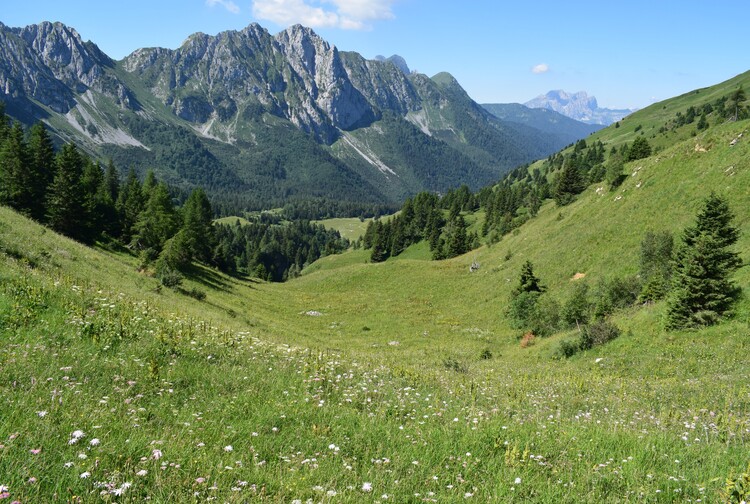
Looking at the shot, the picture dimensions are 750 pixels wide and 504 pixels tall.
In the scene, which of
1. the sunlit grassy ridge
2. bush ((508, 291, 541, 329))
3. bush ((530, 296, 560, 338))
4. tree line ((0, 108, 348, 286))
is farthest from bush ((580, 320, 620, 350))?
tree line ((0, 108, 348, 286))

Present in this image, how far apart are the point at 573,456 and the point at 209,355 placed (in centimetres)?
859

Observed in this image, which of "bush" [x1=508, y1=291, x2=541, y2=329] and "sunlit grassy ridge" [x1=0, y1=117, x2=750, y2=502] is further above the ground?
"sunlit grassy ridge" [x1=0, y1=117, x2=750, y2=502]

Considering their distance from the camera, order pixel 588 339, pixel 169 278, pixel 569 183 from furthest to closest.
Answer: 1. pixel 569 183
2. pixel 169 278
3. pixel 588 339

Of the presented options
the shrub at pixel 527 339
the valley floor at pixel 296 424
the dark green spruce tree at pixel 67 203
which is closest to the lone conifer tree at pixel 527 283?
the shrub at pixel 527 339

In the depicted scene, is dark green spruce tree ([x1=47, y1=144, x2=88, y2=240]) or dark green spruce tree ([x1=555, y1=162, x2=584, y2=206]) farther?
dark green spruce tree ([x1=555, y1=162, x2=584, y2=206])

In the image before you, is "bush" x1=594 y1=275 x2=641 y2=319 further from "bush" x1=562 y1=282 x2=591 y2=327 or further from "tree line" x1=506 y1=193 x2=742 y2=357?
"bush" x1=562 y1=282 x2=591 y2=327

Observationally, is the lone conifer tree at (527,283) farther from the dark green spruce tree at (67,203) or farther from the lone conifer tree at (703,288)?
the dark green spruce tree at (67,203)

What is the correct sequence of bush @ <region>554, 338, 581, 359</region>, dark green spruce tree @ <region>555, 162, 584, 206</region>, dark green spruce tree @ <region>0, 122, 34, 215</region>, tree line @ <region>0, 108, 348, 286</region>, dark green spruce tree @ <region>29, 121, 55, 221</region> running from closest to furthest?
bush @ <region>554, 338, 581, 359</region> → dark green spruce tree @ <region>0, 122, 34, 215</region> → tree line @ <region>0, 108, 348, 286</region> → dark green spruce tree @ <region>29, 121, 55, 221</region> → dark green spruce tree @ <region>555, 162, 584, 206</region>

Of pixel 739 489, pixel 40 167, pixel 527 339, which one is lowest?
pixel 527 339

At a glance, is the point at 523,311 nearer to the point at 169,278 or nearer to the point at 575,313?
the point at 575,313

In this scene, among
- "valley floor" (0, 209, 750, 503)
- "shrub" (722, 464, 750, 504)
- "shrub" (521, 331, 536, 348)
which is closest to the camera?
"shrub" (722, 464, 750, 504)

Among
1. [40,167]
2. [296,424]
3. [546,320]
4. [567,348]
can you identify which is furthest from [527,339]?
[40,167]

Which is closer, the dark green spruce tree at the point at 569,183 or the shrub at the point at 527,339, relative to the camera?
the shrub at the point at 527,339

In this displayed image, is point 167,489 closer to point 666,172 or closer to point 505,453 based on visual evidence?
point 505,453
